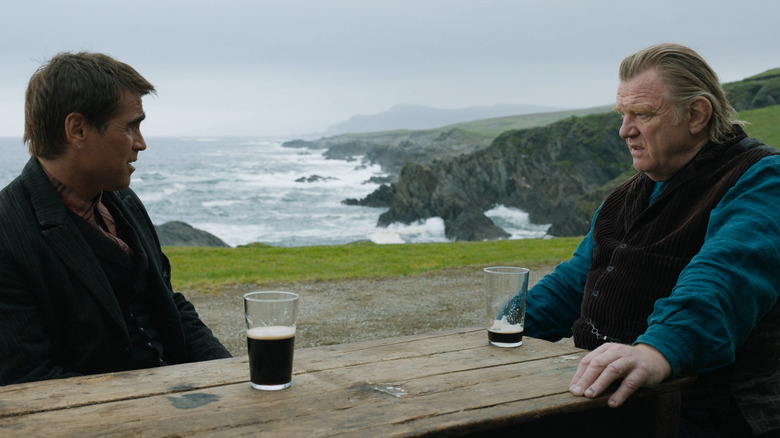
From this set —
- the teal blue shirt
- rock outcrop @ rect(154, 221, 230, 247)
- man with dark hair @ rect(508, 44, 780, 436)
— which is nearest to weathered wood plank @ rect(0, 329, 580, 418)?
man with dark hair @ rect(508, 44, 780, 436)

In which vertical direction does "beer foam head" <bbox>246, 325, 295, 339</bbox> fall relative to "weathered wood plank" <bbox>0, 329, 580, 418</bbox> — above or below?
above

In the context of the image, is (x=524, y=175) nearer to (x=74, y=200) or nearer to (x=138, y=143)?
(x=138, y=143)

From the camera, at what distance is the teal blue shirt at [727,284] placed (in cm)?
230

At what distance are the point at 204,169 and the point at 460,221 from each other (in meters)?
73.0

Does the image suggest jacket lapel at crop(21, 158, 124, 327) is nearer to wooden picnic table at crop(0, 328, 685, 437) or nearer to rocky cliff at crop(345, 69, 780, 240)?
wooden picnic table at crop(0, 328, 685, 437)

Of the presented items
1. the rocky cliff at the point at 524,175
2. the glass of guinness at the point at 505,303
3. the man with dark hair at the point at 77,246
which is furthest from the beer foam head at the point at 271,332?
the rocky cliff at the point at 524,175

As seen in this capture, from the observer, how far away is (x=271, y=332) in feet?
6.93

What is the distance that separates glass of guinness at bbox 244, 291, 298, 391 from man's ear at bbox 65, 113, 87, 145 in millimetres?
1328

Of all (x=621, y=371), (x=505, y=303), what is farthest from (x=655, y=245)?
(x=621, y=371)

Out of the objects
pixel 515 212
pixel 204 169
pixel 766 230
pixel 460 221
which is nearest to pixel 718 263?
pixel 766 230

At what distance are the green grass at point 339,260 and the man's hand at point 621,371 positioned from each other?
413 inches

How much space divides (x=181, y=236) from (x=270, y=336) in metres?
32.0

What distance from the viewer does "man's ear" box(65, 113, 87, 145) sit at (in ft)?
9.71

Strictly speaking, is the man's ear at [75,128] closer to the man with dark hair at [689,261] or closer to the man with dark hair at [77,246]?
the man with dark hair at [77,246]
